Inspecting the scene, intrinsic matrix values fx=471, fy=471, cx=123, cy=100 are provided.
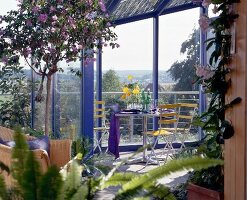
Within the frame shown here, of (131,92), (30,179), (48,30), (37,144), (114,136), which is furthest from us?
(131,92)

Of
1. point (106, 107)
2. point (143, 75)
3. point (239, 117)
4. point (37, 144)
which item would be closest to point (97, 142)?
point (106, 107)

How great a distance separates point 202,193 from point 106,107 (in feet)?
15.9

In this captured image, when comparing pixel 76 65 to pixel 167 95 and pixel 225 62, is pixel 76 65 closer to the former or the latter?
pixel 167 95

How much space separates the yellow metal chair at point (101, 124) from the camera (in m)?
7.28

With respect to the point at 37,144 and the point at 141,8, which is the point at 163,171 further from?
the point at 141,8

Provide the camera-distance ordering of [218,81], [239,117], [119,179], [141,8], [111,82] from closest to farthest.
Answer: [119,179], [239,117], [218,81], [141,8], [111,82]

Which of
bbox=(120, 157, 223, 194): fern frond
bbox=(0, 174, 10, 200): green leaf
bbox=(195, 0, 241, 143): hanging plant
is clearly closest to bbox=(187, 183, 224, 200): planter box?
bbox=(195, 0, 241, 143): hanging plant

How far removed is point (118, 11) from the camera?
760 cm

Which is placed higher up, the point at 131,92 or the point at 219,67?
the point at 219,67

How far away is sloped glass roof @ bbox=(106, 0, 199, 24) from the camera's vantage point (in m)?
7.50

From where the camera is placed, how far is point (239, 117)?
2713 millimetres

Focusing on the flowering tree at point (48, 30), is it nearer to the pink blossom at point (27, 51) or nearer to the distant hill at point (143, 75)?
the pink blossom at point (27, 51)

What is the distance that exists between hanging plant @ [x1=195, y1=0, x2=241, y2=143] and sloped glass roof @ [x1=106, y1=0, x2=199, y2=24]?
444cm

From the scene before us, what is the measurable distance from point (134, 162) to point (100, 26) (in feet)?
7.31
